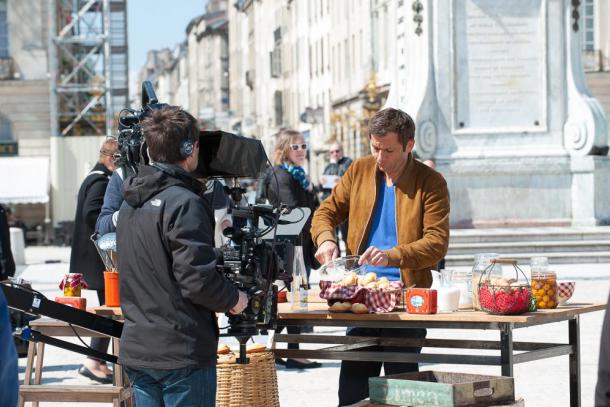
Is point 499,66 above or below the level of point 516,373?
above

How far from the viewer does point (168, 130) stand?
567 centimetres

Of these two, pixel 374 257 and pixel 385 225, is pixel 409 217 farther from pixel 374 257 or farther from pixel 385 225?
pixel 374 257

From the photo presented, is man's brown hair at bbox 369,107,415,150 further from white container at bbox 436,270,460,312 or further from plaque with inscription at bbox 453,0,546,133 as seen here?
plaque with inscription at bbox 453,0,546,133

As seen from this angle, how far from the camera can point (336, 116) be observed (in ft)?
186

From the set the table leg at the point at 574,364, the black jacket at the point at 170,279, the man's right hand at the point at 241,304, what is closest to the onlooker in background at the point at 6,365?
the black jacket at the point at 170,279

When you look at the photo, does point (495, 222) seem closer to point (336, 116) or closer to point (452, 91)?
point (452, 91)

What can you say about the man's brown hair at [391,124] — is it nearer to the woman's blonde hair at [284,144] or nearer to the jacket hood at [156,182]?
the jacket hood at [156,182]

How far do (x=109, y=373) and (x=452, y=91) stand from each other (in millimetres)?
11474

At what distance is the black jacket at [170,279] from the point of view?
563 centimetres

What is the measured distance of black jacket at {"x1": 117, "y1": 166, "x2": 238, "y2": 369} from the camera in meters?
5.63

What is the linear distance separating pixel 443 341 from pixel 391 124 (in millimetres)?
1169

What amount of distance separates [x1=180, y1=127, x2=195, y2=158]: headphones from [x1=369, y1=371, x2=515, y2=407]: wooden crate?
1.59m

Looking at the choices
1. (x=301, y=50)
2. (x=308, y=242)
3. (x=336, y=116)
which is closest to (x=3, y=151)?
(x=336, y=116)

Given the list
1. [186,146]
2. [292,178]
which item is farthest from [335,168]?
[186,146]
